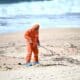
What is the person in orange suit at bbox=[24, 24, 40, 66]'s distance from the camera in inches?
114

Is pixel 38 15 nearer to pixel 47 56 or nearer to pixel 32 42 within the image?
pixel 32 42

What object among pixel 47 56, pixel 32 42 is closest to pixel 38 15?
pixel 32 42

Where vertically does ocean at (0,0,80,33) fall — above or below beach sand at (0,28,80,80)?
above

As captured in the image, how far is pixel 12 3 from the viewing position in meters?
2.97

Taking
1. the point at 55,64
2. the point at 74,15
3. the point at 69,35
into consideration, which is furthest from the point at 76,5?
the point at 55,64

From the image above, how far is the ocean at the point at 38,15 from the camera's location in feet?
9.71

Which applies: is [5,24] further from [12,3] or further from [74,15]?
[74,15]

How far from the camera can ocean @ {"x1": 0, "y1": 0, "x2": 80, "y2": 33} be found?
2.96 m

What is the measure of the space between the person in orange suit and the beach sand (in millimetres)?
36

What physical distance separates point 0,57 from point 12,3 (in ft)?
1.71

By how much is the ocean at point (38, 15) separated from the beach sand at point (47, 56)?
0.06m

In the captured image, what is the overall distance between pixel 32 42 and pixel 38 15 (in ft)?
0.87

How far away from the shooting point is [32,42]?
2922 millimetres

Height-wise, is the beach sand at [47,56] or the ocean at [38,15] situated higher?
the ocean at [38,15]
